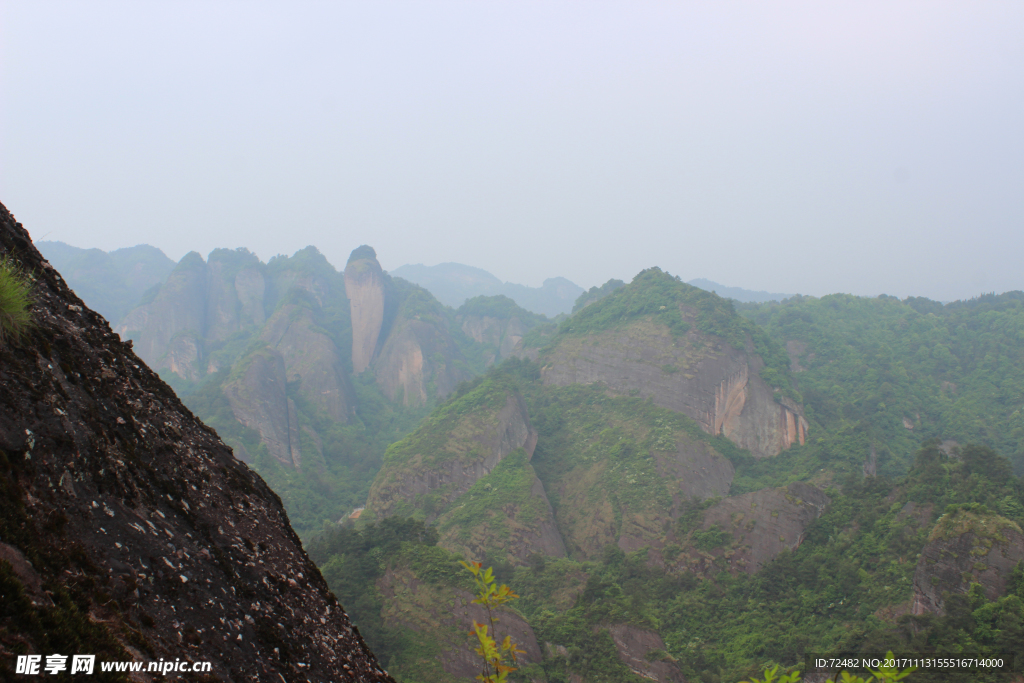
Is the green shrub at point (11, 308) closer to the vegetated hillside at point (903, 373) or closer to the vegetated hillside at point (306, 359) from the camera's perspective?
the vegetated hillside at point (306, 359)

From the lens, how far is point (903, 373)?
4166 centimetres

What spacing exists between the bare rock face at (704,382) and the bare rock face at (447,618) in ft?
68.4

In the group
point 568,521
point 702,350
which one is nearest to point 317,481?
point 568,521

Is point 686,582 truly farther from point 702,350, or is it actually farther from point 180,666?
point 180,666

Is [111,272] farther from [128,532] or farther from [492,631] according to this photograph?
[492,631]

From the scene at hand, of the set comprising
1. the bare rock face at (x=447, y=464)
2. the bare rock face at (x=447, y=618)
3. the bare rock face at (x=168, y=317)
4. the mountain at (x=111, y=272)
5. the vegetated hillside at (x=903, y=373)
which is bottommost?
the bare rock face at (x=447, y=618)

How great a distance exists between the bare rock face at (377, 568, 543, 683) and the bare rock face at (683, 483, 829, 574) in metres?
9.02

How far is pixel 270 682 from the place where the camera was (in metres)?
3.81

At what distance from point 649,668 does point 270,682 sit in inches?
622

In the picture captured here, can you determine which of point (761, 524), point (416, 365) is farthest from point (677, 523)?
point (416, 365)

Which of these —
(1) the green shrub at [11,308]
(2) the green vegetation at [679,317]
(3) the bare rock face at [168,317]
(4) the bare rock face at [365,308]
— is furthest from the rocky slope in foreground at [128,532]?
(3) the bare rock face at [168,317]

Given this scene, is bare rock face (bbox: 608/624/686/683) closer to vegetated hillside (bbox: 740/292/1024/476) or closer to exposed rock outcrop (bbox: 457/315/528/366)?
vegetated hillside (bbox: 740/292/1024/476)

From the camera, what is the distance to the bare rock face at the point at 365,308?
63750mm

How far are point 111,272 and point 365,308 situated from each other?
53.3 metres
